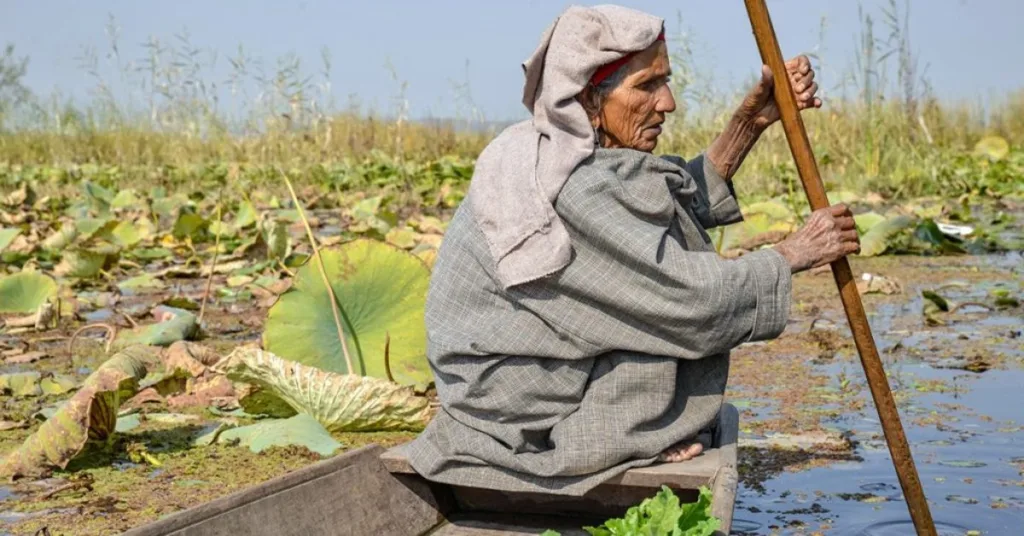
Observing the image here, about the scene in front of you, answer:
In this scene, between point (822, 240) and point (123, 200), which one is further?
point (123, 200)

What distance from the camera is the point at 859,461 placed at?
13.6ft

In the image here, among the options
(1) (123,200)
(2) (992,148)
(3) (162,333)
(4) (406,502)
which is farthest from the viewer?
(2) (992,148)

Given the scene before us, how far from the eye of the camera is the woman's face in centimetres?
308

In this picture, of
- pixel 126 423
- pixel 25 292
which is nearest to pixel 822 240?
pixel 126 423

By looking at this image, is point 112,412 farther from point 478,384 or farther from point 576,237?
point 576,237

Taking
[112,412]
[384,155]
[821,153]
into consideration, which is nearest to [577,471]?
[112,412]

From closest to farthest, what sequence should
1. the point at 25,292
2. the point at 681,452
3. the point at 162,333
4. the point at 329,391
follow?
the point at 681,452
the point at 329,391
the point at 162,333
the point at 25,292

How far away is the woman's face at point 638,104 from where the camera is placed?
3080 millimetres

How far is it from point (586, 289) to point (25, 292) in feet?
14.1

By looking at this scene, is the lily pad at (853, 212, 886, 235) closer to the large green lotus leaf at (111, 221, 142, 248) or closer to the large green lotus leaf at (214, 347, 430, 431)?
the large green lotus leaf at (111, 221, 142, 248)

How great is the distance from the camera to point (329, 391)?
4.30 metres

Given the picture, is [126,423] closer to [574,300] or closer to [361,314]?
[361,314]

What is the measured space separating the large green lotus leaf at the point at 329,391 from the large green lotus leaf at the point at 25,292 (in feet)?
8.14

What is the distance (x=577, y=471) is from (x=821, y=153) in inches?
417
